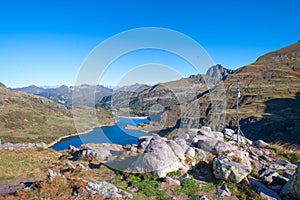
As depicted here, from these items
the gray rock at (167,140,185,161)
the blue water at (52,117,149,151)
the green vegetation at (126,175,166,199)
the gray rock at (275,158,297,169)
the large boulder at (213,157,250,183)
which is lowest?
the blue water at (52,117,149,151)

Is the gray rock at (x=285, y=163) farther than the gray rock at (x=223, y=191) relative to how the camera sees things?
Yes

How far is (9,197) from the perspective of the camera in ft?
33.6

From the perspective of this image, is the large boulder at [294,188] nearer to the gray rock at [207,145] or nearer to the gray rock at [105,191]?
the gray rock at [207,145]

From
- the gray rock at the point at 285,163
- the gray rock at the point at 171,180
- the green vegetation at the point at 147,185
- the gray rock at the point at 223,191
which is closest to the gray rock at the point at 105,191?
the green vegetation at the point at 147,185

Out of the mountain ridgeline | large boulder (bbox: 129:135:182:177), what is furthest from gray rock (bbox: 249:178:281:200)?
the mountain ridgeline

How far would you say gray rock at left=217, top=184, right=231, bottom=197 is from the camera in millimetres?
11445

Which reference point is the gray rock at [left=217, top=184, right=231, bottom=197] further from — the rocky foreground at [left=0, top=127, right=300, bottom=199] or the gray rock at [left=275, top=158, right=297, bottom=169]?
the gray rock at [left=275, top=158, right=297, bottom=169]

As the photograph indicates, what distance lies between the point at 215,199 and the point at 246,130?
119560mm

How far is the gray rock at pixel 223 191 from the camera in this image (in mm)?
11445

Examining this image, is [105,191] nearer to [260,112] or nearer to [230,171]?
[230,171]

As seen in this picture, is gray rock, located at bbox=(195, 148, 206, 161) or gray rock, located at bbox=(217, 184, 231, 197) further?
gray rock, located at bbox=(195, 148, 206, 161)

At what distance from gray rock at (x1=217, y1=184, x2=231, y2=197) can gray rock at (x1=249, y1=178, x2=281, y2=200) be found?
1.49m

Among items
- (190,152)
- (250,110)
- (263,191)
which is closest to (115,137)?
(250,110)

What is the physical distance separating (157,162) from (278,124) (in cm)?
11759
